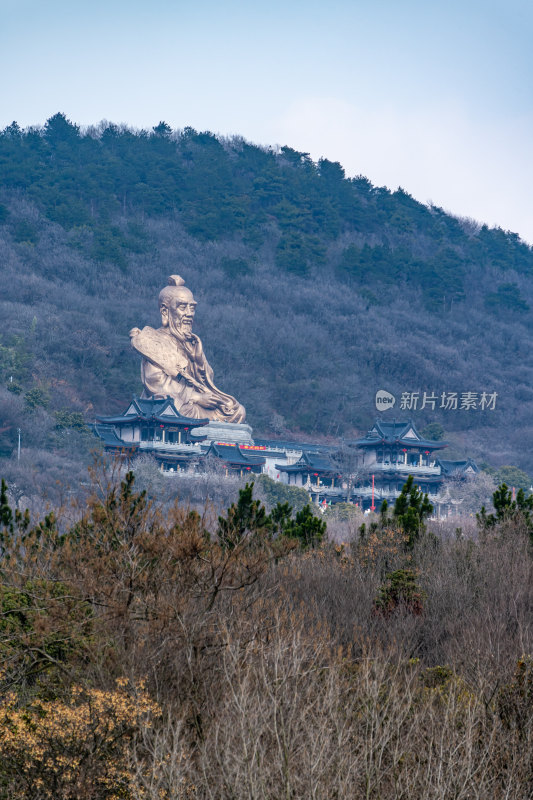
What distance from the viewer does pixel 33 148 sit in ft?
372

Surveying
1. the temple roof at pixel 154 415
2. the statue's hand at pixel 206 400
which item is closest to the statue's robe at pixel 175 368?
the statue's hand at pixel 206 400

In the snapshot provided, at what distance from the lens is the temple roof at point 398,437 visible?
63719 mm

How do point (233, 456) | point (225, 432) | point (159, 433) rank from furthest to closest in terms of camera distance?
point (225, 432) < point (233, 456) < point (159, 433)

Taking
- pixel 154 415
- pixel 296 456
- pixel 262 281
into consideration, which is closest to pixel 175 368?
pixel 154 415

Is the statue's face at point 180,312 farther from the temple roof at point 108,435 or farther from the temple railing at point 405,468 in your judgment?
the temple railing at point 405,468

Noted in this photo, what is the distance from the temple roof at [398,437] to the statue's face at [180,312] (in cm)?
1334

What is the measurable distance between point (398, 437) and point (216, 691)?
53.4 metres

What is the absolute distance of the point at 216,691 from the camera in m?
10.7

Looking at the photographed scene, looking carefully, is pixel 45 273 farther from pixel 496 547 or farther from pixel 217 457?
pixel 496 547

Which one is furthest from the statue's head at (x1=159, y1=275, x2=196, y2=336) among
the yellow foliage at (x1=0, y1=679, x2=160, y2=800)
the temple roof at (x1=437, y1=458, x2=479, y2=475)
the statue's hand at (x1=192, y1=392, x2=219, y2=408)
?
the yellow foliage at (x1=0, y1=679, x2=160, y2=800)

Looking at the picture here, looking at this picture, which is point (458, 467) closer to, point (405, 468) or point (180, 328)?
point (405, 468)

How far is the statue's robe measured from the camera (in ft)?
202

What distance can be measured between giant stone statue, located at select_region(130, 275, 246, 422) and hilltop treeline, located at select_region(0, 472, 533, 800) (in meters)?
46.5

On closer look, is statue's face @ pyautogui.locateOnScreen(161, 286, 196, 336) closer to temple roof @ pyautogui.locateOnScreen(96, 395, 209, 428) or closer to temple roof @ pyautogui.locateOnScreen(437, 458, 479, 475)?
temple roof @ pyautogui.locateOnScreen(96, 395, 209, 428)
